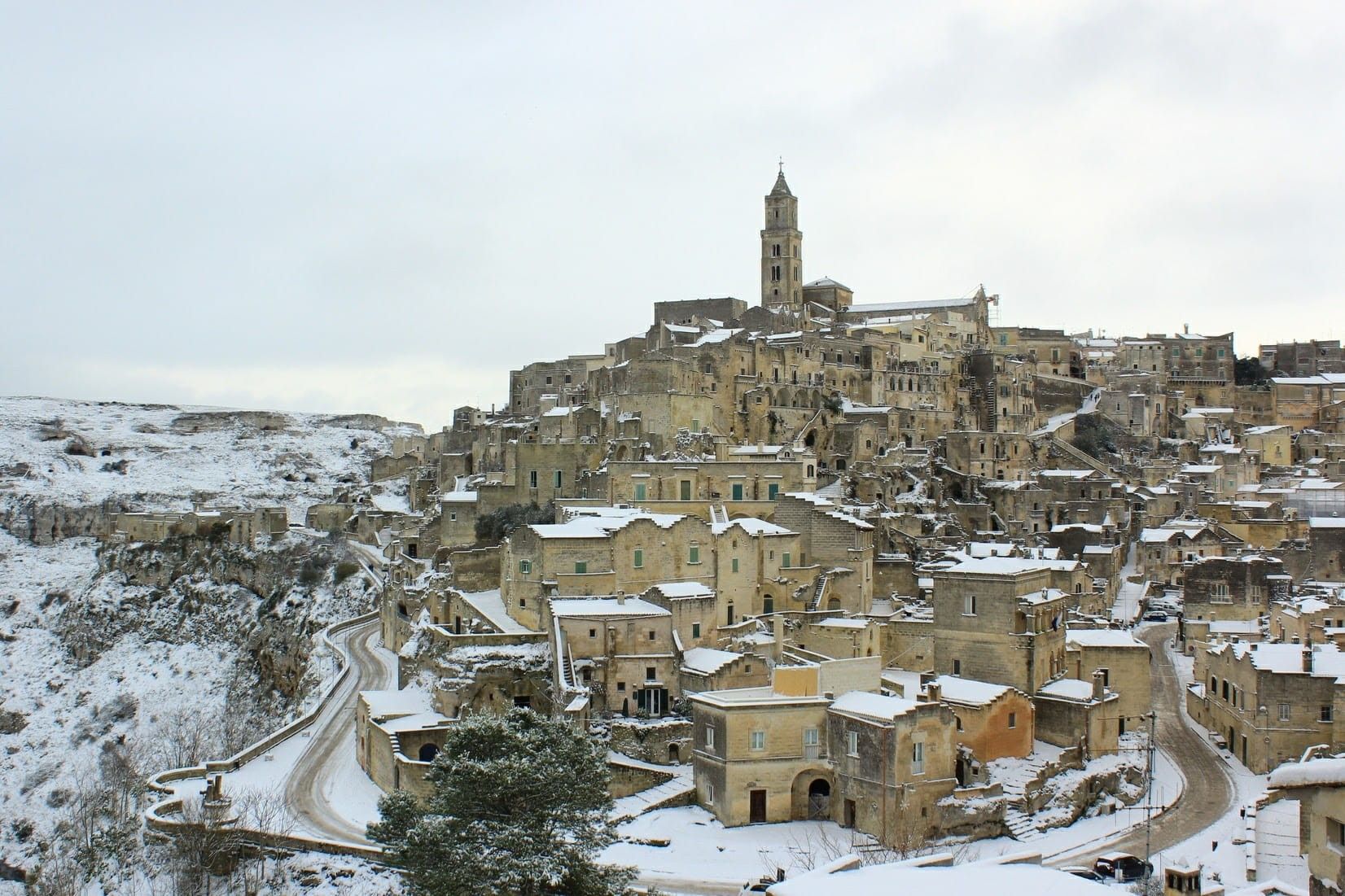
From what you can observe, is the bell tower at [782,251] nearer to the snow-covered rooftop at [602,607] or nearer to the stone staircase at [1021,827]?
the snow-covered rooftop at [602,607]

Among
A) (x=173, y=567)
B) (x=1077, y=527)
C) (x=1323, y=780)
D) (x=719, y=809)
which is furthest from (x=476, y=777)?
(x=173, y=567)

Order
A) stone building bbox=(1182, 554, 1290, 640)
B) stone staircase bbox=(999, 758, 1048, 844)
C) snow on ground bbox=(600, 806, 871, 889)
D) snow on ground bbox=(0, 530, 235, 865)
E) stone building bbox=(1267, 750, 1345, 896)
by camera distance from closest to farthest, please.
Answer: stone building bbox=(1267, 750, 1345, 896)
snow on ground bbox=(600, 806, 871, 889)
stone staircase bbox=(999, 758, 1048, 844)
stone building bbox=(1182, 554, 1290, 640)
snow on ground bbox=(0, 530, 235, 865)

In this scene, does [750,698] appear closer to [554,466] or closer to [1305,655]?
[1305,655]

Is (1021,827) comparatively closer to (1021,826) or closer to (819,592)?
(1021,826)

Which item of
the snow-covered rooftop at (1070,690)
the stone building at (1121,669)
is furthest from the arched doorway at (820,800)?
the stone building at (1121,669)

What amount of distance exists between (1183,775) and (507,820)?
24.8 meters

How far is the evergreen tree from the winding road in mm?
13229

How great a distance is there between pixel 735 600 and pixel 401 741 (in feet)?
48.4

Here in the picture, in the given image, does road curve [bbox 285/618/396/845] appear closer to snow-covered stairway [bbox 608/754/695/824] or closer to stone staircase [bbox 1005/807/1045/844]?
snow-covered stairway [bbox 608/754/695/824]

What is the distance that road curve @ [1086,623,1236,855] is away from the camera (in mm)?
35400

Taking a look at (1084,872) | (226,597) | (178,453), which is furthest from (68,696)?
(1084,872)

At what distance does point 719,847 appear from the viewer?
33625 millimetres

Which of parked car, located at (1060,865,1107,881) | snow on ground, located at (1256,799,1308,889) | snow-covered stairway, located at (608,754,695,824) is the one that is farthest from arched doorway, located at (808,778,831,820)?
snow on ground, located at (1256,799,1308,889)

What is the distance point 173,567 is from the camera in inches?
3201
